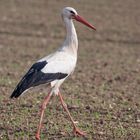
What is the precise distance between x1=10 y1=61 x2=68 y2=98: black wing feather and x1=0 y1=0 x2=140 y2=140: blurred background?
0.26 m

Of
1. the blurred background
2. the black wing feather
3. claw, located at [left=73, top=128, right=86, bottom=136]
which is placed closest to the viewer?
the black wing feather

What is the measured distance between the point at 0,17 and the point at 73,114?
14.9 metres

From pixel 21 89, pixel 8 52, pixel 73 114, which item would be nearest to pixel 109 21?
pixel 8 52

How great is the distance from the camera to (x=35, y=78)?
8.48 m

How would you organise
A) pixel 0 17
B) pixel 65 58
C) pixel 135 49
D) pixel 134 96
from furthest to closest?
pixel 0 17, pixel 135 49, pixel 134 96, pixel 65 58

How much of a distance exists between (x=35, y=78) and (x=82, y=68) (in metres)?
6.52

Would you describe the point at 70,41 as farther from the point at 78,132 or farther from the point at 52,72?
the point at 78,132

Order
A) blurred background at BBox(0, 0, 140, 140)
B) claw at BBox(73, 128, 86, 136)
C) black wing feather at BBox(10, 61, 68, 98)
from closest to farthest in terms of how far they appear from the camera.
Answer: black wing feather at BBox(10, 61, 68, 98) < claw at BBox(73, 128, 86, 136) < blurred background at BBox(0, 0, 140, 140)

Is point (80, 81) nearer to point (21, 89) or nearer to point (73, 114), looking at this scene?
point (73, 114)

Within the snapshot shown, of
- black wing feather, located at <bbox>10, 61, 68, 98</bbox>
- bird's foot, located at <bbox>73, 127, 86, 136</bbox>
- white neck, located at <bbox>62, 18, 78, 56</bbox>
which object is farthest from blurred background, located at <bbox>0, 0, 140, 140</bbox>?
white neck, located at <bbox>62, 18, 78, 56</bbox>

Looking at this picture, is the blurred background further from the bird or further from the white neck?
the white neck

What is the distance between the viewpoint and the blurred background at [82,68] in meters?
9.15

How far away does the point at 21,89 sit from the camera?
8305 mm

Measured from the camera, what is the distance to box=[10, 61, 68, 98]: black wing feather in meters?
8.34
